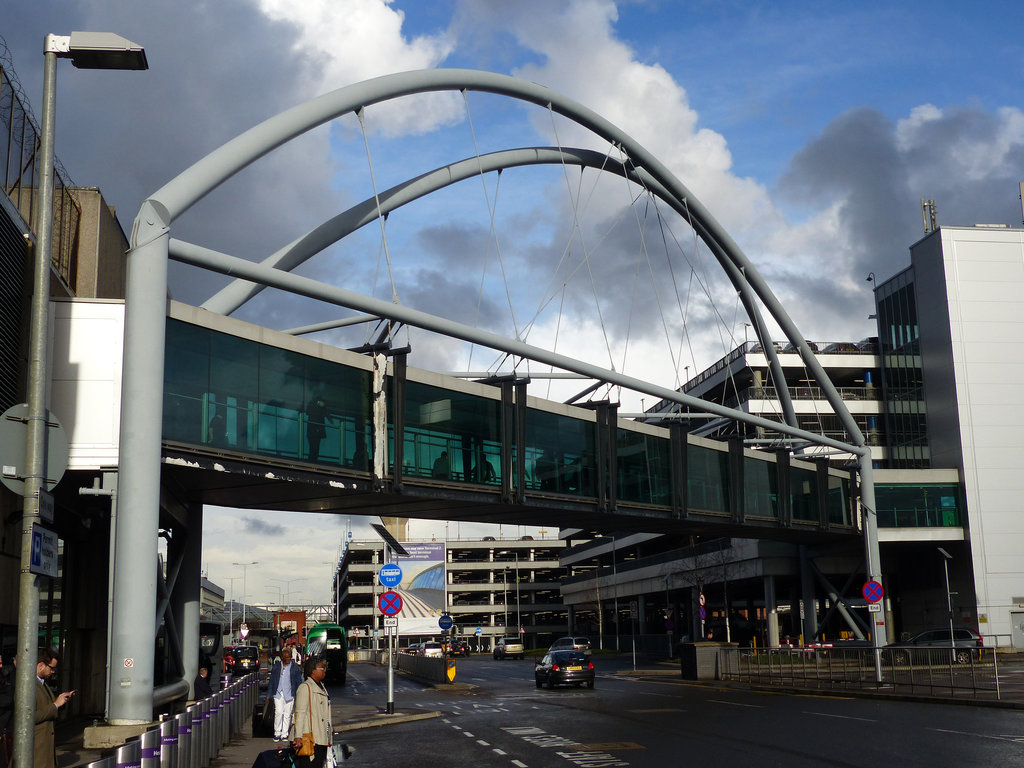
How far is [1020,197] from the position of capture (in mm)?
72625

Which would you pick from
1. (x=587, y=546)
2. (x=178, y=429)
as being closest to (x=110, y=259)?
(x=178, y=429)

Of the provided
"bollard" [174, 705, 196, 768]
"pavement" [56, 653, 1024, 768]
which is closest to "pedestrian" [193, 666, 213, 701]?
"pavement" [56, 653, 1024, 768]

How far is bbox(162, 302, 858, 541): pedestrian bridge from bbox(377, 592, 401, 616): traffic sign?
3003mm

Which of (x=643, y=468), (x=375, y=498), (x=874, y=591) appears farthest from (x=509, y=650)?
(x=375, y=498)

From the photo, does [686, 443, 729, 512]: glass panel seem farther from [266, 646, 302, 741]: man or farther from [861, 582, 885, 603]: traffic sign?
[266, 646, 302, 741]: man

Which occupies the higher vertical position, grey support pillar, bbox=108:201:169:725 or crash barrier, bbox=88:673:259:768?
grey support pillar, bbox=108:201:169:725

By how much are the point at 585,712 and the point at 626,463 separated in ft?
50.7

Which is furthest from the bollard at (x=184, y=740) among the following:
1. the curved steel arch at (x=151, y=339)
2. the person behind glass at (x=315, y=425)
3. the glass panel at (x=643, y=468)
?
the glass panel at (x=643, y=468)

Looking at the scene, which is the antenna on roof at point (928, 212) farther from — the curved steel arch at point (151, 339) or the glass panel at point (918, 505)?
the curved steel arch at point (151, 339)

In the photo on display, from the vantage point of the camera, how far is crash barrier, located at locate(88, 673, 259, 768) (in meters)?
10.8

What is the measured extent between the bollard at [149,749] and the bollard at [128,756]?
0.68ft

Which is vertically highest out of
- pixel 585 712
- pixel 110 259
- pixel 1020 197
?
pixel 1020 197

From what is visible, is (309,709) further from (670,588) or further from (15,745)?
(670,588)

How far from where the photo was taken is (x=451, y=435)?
34.1 metres
